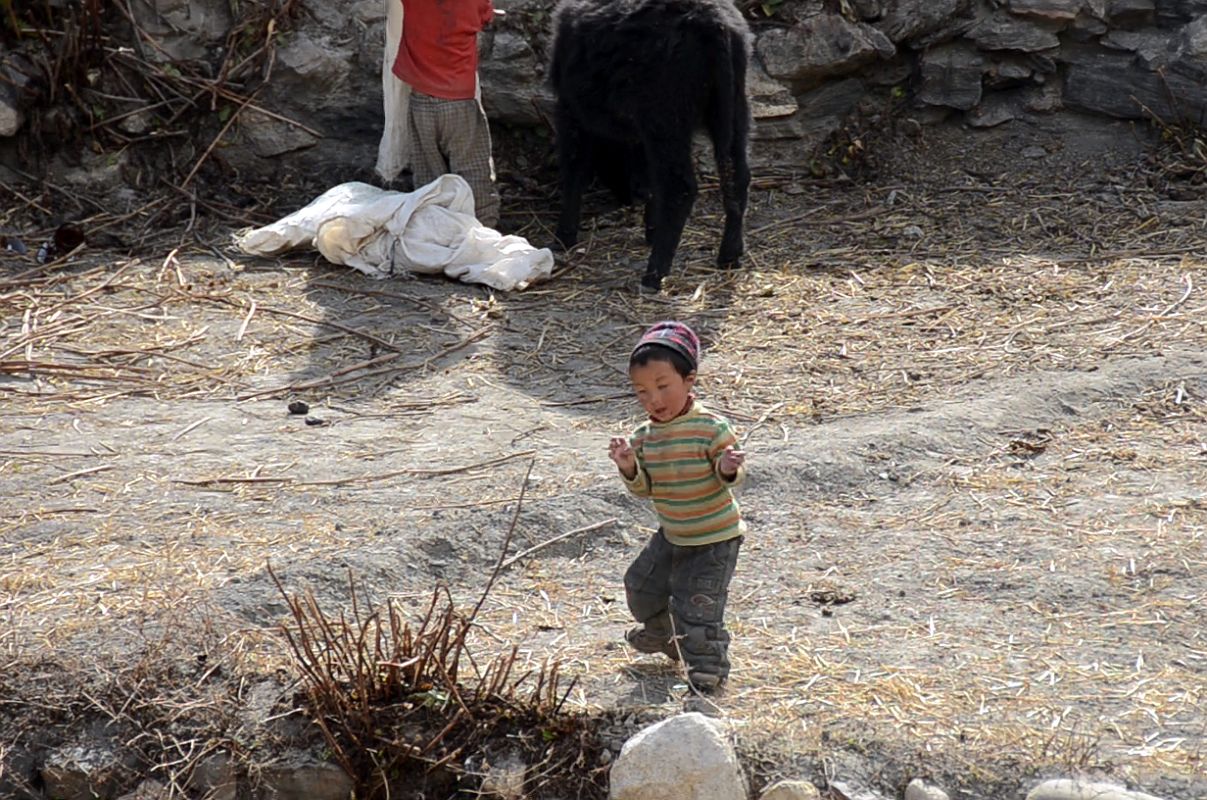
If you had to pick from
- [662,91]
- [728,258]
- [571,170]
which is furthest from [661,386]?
[571,170]

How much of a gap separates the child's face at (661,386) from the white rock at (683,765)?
680mm

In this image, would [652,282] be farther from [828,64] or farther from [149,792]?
[149,792]

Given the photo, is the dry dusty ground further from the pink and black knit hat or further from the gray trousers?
the pink and black knit hat

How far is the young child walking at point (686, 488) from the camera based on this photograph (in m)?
3.20

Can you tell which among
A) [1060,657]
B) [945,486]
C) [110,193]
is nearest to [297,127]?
[110,193]

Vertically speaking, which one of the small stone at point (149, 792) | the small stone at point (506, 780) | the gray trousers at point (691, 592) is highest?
the gray trousers at point (691, 592)

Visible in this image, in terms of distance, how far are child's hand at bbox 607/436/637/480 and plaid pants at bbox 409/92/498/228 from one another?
3.90 m

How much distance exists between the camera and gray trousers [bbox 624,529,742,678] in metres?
3.28

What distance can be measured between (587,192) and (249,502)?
11.5 feet

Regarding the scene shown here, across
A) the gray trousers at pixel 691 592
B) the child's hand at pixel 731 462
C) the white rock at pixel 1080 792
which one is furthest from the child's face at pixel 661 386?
the white rock at pixel 1080 792

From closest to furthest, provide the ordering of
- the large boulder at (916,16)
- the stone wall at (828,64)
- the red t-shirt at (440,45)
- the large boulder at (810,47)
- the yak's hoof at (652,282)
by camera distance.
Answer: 1. the yak's hoof at (652,282)
2. the red t-shirt at (440,45)
3. the stone wall at (828,64)
4. the large boulder at (810,47)
5. the large boulder at (916,16)

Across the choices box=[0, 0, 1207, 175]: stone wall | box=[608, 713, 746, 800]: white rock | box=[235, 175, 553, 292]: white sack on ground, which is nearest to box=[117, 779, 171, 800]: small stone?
box=[608, 713, 746, 800]: white rock

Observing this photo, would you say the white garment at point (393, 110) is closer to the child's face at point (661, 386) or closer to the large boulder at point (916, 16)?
the large boulder at point (916, 16)

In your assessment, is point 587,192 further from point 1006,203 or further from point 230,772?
point 230,772
